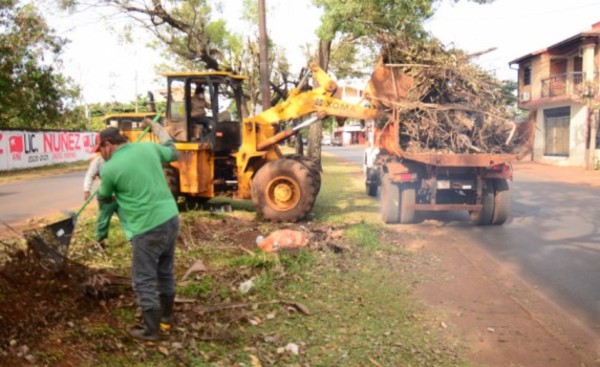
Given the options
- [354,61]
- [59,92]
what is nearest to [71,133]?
[59,92]

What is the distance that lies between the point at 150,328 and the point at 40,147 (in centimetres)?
2644

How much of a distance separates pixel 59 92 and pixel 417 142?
80.5 ft

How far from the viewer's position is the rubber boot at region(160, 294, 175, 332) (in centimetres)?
497

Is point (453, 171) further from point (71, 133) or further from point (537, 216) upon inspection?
point (71, 133)

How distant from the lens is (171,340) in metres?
4.82

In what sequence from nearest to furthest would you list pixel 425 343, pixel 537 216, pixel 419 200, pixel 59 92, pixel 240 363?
1. pixel 240 363
2. pixel 425 343
3. pixel 419 200
4. pixel 537 216
5. pixel 59 92

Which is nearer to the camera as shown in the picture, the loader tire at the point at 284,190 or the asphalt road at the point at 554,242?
the asphalt road at the point at 554,242

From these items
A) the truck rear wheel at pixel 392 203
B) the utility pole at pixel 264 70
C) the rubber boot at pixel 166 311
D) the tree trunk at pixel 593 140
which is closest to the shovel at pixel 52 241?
the rubber boot at pixel 166 311

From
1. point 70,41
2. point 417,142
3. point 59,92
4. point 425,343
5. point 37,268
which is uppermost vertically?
point 70,41

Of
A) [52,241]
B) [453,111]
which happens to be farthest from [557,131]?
[52,241]

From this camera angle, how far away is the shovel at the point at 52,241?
539 cm

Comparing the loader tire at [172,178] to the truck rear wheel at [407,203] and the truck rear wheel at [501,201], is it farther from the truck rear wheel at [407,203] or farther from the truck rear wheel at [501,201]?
the truck rear wheel at [501,201]

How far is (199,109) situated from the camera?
37.0 ft

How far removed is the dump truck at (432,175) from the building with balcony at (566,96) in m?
16.6
